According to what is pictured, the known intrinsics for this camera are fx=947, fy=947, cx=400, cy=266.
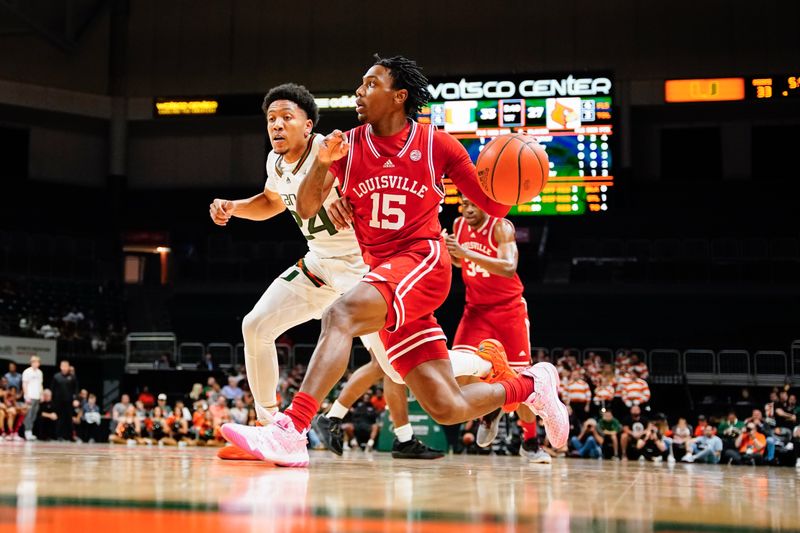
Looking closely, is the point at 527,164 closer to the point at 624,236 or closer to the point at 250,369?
the point at 250,369

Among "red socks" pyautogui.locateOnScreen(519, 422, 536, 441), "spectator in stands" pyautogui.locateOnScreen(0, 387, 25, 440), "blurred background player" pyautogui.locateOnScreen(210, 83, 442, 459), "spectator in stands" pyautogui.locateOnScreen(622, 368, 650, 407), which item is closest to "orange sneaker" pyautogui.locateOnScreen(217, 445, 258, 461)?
"blurred background player" pyautogui.locateOnScreen(210, 83, 442, 459)

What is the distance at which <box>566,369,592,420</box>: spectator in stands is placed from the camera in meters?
13.7

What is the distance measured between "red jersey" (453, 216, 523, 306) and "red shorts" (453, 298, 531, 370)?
5 centimetres

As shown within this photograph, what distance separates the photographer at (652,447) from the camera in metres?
12.1

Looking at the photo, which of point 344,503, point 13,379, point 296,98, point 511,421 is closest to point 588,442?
point 511,421

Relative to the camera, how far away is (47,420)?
15.3 m

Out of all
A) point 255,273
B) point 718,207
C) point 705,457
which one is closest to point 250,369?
point 705,457

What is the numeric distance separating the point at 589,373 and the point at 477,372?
10.0m

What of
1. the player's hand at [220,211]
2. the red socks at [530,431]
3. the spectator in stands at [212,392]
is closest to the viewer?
the player's hand at [220,211]

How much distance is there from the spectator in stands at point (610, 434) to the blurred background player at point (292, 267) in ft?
25.5

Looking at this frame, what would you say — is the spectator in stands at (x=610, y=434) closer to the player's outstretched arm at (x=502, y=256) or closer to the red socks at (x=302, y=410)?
the player's outstretched arm at (x=502, y=256)

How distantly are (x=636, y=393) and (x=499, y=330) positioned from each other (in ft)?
24.9

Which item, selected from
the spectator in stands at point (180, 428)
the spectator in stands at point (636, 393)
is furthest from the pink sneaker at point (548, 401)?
the spectator in stands at point (180, 428)

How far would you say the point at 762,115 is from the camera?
21.0 metres
